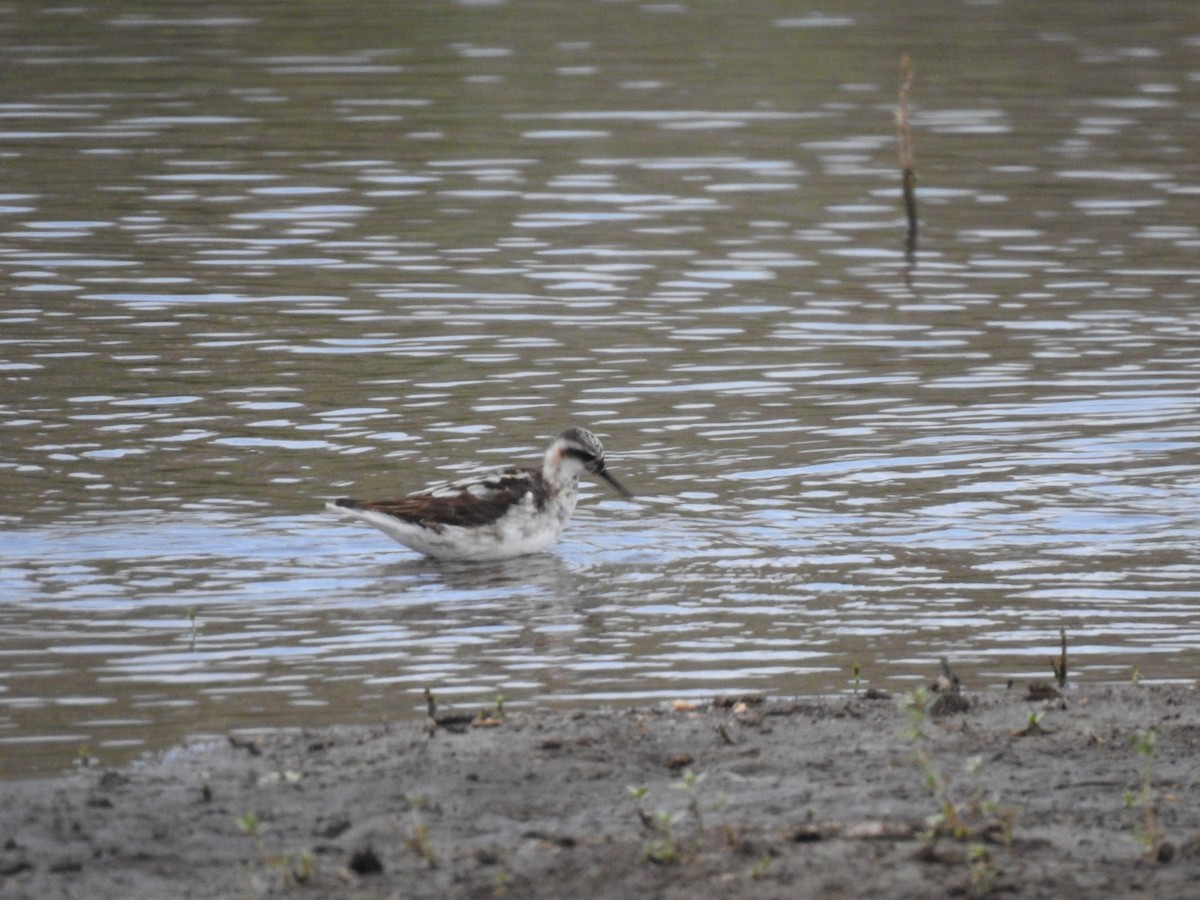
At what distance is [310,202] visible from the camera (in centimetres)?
2472

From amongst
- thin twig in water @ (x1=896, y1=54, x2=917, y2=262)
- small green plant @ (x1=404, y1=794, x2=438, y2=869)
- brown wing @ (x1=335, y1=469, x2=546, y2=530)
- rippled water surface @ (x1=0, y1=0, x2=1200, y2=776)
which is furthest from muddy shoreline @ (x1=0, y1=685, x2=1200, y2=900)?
thin twig in water @ (x1=896, y1=54, x2=917, y2=262)

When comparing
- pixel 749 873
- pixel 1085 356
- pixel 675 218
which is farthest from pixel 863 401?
pixel 749 873

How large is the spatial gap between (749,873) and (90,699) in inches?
156

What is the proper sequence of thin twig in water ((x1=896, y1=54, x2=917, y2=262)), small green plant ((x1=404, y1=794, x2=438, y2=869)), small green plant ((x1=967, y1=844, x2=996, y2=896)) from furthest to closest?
thin twig in water ((x1=896, y1=54, x2=917, y2=262))
small green plant ((x1=404, y1=794, x2=438, y2=869))
small green plant ((x1=967, y1=844, x2=996, y2=896))

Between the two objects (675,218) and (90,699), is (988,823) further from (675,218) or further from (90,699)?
(675,218)

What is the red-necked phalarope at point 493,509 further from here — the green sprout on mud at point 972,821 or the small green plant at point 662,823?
the green sprout on mud at point 972,821

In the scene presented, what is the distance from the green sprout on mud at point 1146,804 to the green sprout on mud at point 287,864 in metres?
2.78

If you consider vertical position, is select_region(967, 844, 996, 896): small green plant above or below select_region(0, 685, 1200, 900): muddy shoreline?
above

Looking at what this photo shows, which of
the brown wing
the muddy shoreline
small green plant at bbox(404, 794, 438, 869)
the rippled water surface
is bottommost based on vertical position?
the rippled water surface

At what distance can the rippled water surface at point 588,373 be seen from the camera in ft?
35.7

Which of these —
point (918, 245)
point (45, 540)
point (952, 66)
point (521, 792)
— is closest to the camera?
point (521, 792)

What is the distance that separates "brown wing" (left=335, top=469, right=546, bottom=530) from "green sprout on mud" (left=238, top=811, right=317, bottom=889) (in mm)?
5031

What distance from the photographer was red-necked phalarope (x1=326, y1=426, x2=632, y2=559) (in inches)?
487

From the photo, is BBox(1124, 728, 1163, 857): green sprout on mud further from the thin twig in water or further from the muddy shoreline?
the thin twig in water
